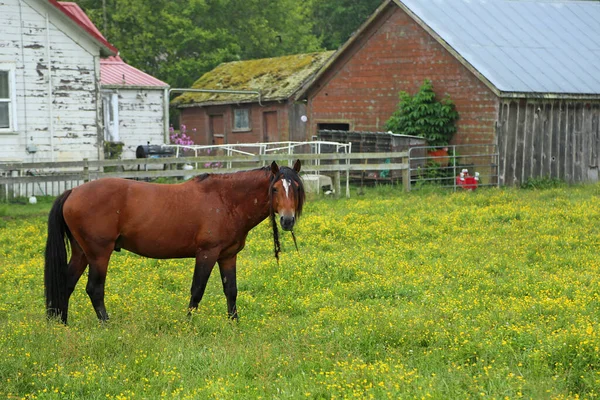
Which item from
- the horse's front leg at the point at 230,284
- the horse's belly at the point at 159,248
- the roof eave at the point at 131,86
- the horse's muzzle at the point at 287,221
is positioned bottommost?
the horse's front leg at the point at 230,284

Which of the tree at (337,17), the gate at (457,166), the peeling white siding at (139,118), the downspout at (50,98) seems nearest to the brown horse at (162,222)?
the downspout at (50,98)

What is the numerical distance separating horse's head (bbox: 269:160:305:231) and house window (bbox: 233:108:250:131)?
2655 cm

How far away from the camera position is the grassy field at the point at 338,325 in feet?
22.3

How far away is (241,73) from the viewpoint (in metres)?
A: 38.2

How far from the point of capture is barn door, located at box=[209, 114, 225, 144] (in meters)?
36.8

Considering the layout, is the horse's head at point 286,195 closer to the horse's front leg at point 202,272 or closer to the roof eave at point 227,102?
the horse's front leg at point 202,272

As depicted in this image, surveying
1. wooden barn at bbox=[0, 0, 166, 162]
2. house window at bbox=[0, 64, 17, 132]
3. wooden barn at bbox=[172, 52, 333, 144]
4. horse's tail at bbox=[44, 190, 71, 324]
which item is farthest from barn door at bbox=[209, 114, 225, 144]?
horse's tail at bbox=[44, 190, 71, 324]

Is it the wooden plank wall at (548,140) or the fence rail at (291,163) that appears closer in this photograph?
the fence rail at (291,163)

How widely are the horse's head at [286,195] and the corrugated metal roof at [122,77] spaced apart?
21.5 m

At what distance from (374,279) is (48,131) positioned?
13.3m

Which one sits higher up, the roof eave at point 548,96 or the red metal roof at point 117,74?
the red metal roof at point 117,74

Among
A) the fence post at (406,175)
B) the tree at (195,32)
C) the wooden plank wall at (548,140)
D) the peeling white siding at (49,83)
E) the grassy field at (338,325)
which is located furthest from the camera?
the tree at (195,32)

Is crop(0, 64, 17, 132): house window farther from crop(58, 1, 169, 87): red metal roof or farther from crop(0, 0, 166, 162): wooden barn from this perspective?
crop(58, 1, 169, 87): red metal roof

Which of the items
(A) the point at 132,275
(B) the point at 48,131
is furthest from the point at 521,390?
(B) the point at 48,131
